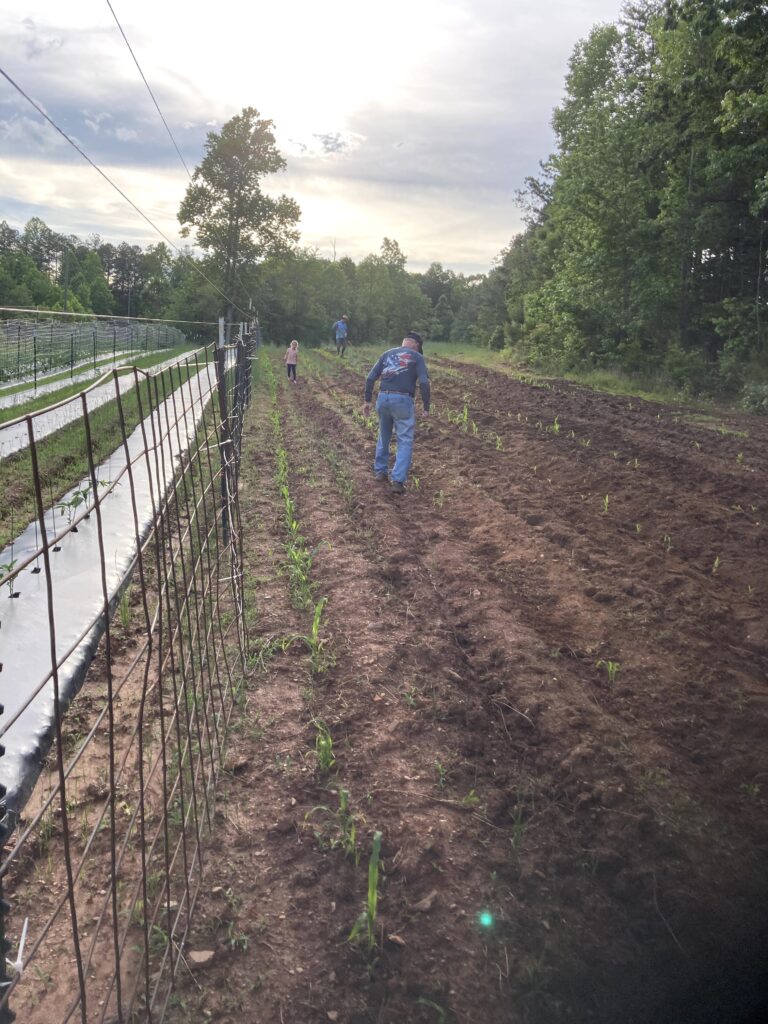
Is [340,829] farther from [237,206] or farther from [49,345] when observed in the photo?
[237,206]

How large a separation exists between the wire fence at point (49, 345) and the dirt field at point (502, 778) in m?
11.3

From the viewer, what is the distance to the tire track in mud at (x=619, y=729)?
273 centimetres

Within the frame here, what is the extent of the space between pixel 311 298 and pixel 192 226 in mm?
8563

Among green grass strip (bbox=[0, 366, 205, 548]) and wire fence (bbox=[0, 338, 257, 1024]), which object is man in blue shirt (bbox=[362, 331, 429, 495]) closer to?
green grass strip (bbox=[0, 366, 205, 548])

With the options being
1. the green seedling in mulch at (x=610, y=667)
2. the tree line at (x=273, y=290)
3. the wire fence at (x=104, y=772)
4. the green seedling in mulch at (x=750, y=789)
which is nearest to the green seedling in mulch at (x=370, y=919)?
the wire fence at (x=104, y=772)

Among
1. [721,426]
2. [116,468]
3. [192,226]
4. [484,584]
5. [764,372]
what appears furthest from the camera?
[192,226]

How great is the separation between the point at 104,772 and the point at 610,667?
266cm

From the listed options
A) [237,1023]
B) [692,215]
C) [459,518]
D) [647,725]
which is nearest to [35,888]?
[237,1023]

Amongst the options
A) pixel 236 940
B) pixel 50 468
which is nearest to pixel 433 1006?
pixel 236 940

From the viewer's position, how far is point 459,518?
697cm

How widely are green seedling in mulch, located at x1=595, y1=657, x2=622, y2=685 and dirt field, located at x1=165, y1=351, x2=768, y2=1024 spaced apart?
0.07ft

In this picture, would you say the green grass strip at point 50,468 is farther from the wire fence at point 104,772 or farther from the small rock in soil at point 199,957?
the small rock in soil at point 199,957

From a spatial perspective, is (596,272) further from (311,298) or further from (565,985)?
(311,298)

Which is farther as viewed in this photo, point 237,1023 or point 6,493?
point 6,493
